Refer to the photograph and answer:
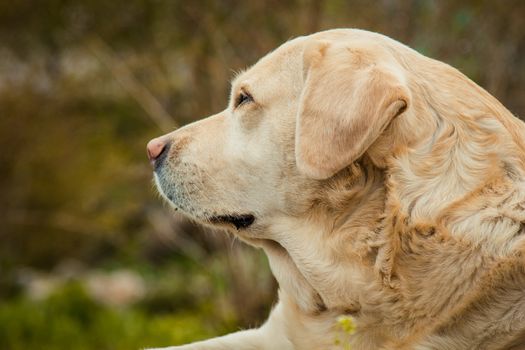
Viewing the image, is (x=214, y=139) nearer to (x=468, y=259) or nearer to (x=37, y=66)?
(x=468, y=259)

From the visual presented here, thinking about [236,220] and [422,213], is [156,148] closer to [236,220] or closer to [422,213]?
[236,220]

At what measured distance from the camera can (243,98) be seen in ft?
10.8

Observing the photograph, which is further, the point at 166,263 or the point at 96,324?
the point at 166,263

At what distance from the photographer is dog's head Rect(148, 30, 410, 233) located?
2.82m

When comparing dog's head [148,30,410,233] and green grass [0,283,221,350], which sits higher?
dog's head [148,30,410,233]

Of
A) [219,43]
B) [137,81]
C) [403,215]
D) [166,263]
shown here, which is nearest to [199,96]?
[219,43]

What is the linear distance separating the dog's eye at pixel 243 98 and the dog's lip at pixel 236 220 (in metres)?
0.40

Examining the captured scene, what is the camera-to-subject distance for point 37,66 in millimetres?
11164

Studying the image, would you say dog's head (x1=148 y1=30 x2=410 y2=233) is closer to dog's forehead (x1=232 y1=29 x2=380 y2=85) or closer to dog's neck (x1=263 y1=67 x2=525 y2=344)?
dog's forehead (x1=232 y1=29 x2=380 y2=85)

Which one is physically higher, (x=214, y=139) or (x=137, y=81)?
(x=214, y=139)

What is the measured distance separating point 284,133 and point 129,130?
8.37 m

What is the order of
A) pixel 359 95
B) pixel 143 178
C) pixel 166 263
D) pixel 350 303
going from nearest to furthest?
1. pixel 359 95
2. pixel 350 303
3. pixel 143 178
4. pixel 166 263

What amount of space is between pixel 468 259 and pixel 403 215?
238 millimetres

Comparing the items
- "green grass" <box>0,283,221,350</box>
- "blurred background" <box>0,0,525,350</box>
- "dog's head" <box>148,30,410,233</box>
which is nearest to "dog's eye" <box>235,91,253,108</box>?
"dog's head" <box>148,30,410,233</box>
